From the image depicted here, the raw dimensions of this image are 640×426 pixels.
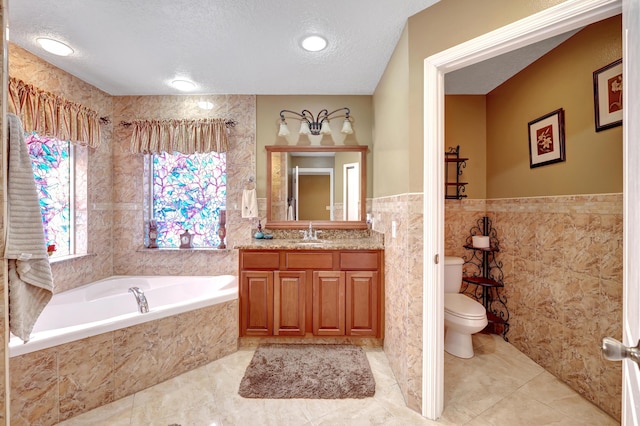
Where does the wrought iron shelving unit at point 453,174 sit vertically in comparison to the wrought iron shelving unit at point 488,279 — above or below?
above

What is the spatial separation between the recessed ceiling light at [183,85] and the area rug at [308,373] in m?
2.60

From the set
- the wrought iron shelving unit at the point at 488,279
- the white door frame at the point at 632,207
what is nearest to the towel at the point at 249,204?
the wrought iron shelving unit at the point at 488,279

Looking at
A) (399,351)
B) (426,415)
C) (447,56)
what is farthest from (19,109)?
(426,415)

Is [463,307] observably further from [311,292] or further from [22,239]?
[22,239]

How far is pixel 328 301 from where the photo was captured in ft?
7.63

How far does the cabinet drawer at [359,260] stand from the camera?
7.61 feet

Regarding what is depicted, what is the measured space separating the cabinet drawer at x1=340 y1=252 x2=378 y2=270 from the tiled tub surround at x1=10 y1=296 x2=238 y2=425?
41.0 inches

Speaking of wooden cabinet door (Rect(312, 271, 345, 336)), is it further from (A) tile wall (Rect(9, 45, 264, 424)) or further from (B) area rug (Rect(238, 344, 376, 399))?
(A) tile wall (Rect(9, 45, 264, 424))

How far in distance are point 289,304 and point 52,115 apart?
2508 mm

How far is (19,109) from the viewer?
190 cm

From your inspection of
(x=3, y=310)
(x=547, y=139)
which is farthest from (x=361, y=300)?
(x=3, y=310)

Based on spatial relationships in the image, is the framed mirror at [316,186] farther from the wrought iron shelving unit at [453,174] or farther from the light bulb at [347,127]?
the wrought iron shelving unit at [453,174]

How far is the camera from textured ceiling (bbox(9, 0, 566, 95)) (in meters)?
1.61

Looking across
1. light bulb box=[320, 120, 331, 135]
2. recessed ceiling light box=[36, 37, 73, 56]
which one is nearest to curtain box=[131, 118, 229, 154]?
recessed ceiling light box=[36, 37, 73, 56]
